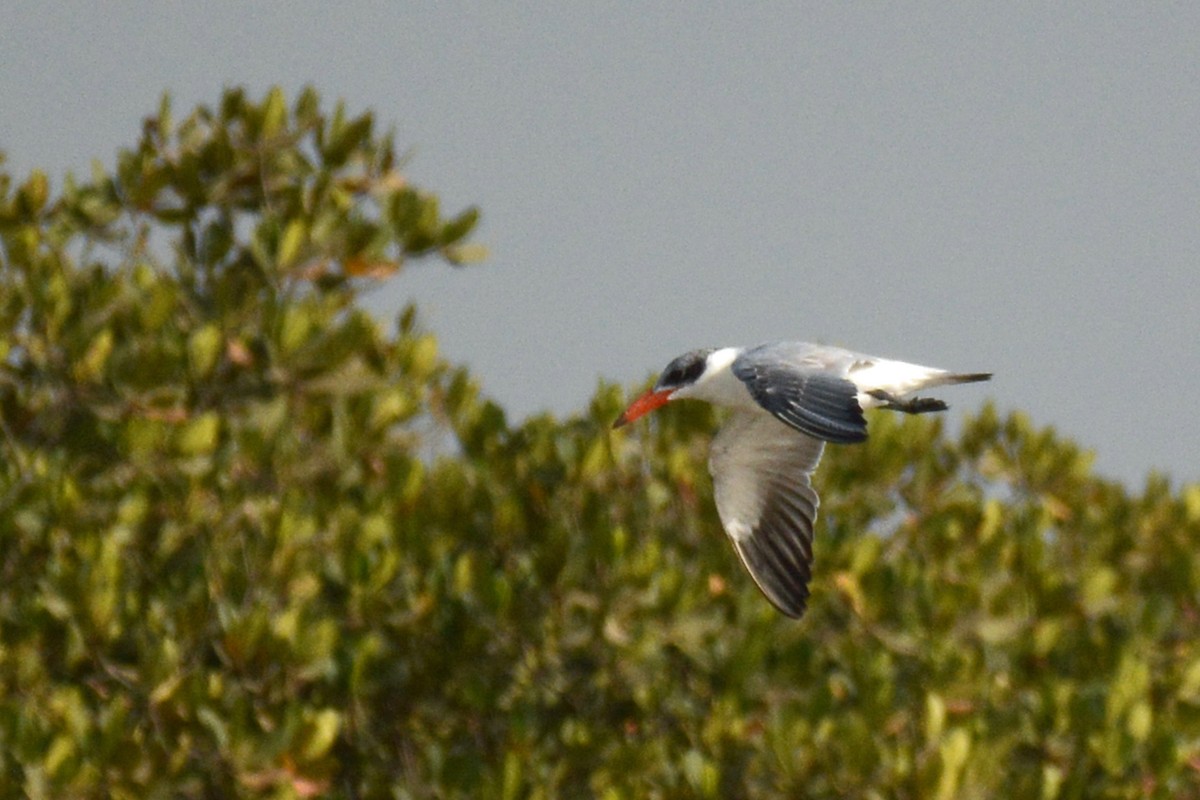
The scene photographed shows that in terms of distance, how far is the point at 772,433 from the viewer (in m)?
10.8

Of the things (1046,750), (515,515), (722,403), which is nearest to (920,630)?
(1046,750)

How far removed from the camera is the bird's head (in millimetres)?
10094

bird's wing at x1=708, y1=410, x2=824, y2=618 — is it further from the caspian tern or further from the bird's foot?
the bird's foot

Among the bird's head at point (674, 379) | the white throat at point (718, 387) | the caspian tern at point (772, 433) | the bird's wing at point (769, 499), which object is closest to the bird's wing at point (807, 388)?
the caspian tern at point (772, 433)

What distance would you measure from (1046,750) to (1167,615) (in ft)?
4.76

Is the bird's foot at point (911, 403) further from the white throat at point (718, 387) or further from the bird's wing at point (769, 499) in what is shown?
the bird's wing at point (769, 499)

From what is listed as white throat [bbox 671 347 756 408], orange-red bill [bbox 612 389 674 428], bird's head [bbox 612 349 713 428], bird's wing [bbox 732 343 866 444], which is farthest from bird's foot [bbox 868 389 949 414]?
orange-red bill [bbox 612 389 674 428]

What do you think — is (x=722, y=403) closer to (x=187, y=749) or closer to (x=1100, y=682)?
(x=1100, y=682)

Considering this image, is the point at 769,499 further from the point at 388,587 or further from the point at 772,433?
the point at 388,587

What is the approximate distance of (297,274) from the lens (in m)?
10.3

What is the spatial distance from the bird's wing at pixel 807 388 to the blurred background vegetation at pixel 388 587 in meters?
1.07

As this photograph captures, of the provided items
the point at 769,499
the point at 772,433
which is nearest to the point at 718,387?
the point at 769,499

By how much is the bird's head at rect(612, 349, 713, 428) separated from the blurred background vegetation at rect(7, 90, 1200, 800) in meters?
0.36

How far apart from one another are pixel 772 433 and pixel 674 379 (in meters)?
0.90
